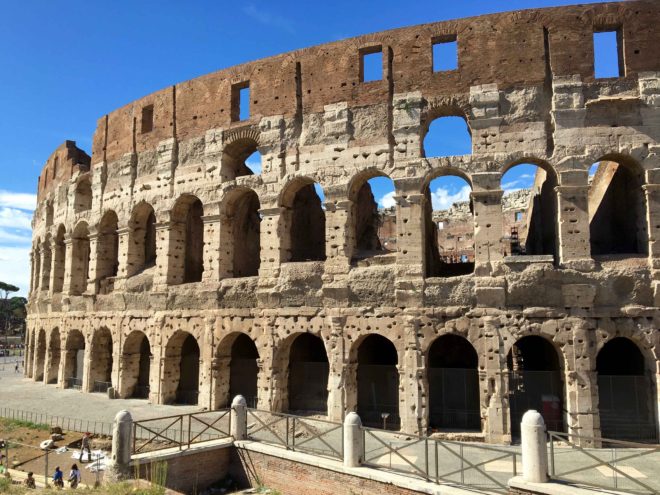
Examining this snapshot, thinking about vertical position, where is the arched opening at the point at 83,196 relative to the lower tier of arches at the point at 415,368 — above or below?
above

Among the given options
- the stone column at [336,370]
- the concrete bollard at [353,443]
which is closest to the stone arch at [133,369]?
the stone column at [336,370]

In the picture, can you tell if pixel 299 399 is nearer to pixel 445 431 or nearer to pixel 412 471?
pixel 445 431

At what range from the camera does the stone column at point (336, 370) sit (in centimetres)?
1438

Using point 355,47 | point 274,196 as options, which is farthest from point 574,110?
point 274,196

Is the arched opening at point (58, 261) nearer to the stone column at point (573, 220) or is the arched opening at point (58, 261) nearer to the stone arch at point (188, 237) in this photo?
the stone arch at point (188, 237)

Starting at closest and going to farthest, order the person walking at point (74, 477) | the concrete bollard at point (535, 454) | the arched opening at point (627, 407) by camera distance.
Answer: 1. the concrete bollard at point (535, 454)
2. the person walking at point (74, 477)
3. the arched opening at point (627, 407)

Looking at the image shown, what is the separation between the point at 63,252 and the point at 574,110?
73.5 feet

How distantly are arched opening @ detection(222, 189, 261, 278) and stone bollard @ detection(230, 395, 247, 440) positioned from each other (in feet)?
19.7

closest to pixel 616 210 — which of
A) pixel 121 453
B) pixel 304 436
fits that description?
pixel 304 436

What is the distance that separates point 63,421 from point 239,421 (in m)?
7.09

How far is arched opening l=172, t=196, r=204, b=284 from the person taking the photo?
18717mm

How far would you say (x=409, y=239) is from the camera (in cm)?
1434

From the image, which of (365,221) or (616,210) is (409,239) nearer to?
(365,221)

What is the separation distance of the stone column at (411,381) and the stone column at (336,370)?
166cm
